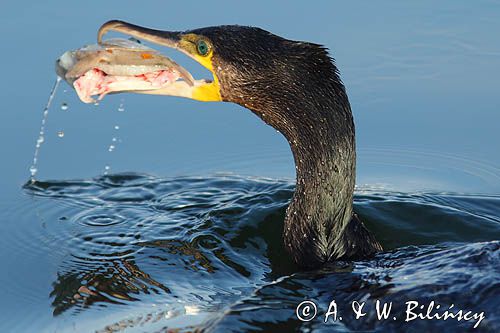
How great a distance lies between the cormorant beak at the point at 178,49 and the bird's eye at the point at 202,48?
0.04 meters

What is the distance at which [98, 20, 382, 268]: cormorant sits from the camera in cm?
600

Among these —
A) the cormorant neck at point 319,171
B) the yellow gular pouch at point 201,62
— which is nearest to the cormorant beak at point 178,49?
the yellow gular pouch at point 201,62

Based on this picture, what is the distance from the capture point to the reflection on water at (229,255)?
5254 millimetres

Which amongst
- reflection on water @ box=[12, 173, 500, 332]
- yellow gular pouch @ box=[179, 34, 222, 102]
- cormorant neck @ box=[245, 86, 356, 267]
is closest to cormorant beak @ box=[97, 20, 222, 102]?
yellow gular pouch @ box=[179, 34, 222, 102]

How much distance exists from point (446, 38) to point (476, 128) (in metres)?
1.08

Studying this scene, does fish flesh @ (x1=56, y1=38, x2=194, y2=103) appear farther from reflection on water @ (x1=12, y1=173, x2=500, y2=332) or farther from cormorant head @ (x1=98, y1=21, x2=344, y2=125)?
reflection on water @ (x1=12, y1=173, x2=500, y2=332)

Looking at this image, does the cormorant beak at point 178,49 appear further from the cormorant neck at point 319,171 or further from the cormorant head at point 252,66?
the cormorant neck at point 319,171

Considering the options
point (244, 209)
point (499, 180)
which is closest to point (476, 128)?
point (499, 180)

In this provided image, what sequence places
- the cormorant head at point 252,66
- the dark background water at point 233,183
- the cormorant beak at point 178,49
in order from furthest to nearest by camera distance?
the cormorant beak at point 178,49, the cormorant head at point 252,66, the dark background water at point 233,183

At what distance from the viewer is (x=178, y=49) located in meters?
6.23

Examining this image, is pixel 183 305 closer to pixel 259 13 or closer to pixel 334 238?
pixel 334 238

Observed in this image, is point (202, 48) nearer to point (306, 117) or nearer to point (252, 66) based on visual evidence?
point (252, 66)

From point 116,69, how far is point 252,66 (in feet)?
2.56

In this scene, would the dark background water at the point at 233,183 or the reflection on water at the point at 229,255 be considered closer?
the reflection on water at the point at 229,255
